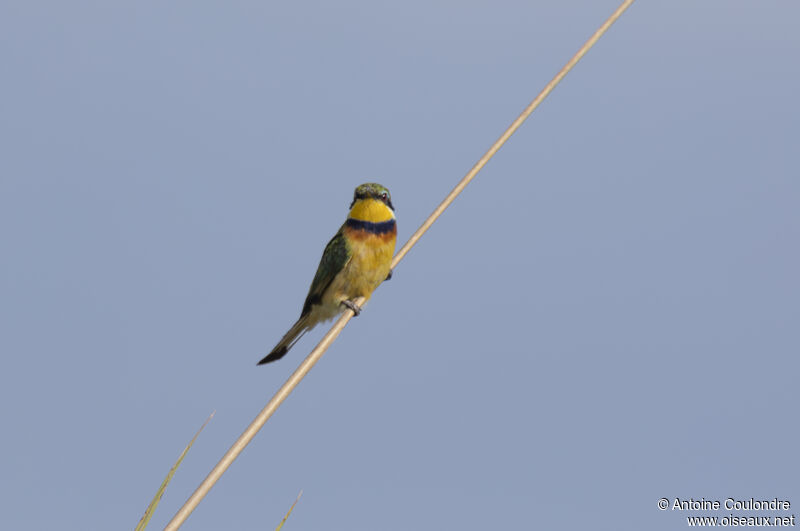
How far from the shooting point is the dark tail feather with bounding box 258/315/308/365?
6.93 m

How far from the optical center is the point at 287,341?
23.0 ft

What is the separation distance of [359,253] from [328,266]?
34cm

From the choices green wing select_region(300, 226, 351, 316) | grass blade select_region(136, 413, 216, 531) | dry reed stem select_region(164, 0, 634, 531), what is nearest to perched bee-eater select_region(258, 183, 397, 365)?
green wing select_region(300, 226, 351, 316)

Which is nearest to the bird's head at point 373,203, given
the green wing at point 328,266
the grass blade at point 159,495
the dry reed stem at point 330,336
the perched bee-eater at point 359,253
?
the perched bee-eater at point 359,253

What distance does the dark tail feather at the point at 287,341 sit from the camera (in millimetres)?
6930

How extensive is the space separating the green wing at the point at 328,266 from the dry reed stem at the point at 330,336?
9.05 ft

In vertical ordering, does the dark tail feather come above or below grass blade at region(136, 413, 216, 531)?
above

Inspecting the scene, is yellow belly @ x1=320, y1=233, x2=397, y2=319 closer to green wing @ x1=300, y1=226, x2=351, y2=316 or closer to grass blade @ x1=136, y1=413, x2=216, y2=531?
green wing @ x1=300, y1=226, x2=351, y2=316

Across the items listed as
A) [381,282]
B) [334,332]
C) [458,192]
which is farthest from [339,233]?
[334,332]

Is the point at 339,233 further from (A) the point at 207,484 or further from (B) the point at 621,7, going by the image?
(A) the point at 207,484

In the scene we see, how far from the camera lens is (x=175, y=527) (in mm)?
2279

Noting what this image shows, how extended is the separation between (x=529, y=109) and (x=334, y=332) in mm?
1125

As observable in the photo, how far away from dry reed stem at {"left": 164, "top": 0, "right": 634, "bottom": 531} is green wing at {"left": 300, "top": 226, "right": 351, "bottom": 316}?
276 cm

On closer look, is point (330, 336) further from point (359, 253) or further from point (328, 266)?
point (328, 266)
